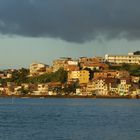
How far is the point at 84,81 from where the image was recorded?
175 metres

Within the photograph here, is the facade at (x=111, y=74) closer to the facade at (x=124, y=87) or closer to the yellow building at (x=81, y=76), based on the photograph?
the yellow building at (x=81, y=76)

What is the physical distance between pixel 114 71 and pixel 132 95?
72.0 feet

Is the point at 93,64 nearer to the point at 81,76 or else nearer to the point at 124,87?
the point at 81,76

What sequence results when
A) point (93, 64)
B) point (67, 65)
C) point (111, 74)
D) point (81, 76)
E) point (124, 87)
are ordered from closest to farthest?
point (124, 87), point (111, 74), point (81, 76), point (93, 64), point (67, 65)

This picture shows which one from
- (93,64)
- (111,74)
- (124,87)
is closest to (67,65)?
(93,64)

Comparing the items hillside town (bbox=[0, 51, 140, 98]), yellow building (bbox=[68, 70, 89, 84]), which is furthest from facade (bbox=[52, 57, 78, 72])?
yellow building (bbox=[68, 70, 89, 84])

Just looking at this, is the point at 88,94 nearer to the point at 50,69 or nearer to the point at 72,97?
the point at 72,97

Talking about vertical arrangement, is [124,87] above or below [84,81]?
below

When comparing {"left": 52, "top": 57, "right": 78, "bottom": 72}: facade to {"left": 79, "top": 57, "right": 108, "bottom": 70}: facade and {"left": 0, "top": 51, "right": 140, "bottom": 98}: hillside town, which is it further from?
{"left": 79, "top": 57, "right": 108, "bottom": 70}: facade

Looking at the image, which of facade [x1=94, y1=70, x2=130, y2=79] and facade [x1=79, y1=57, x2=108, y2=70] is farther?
facade [x1=79, y1=57, x2=108, y2=70]

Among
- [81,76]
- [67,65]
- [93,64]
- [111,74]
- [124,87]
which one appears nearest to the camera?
[124,87]

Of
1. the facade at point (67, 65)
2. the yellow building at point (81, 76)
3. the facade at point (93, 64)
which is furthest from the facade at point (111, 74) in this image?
the facade at point (67, 65)

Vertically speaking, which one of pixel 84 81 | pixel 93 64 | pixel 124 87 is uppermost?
pixel 93 64

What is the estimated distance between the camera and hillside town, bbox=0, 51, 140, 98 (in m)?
161
